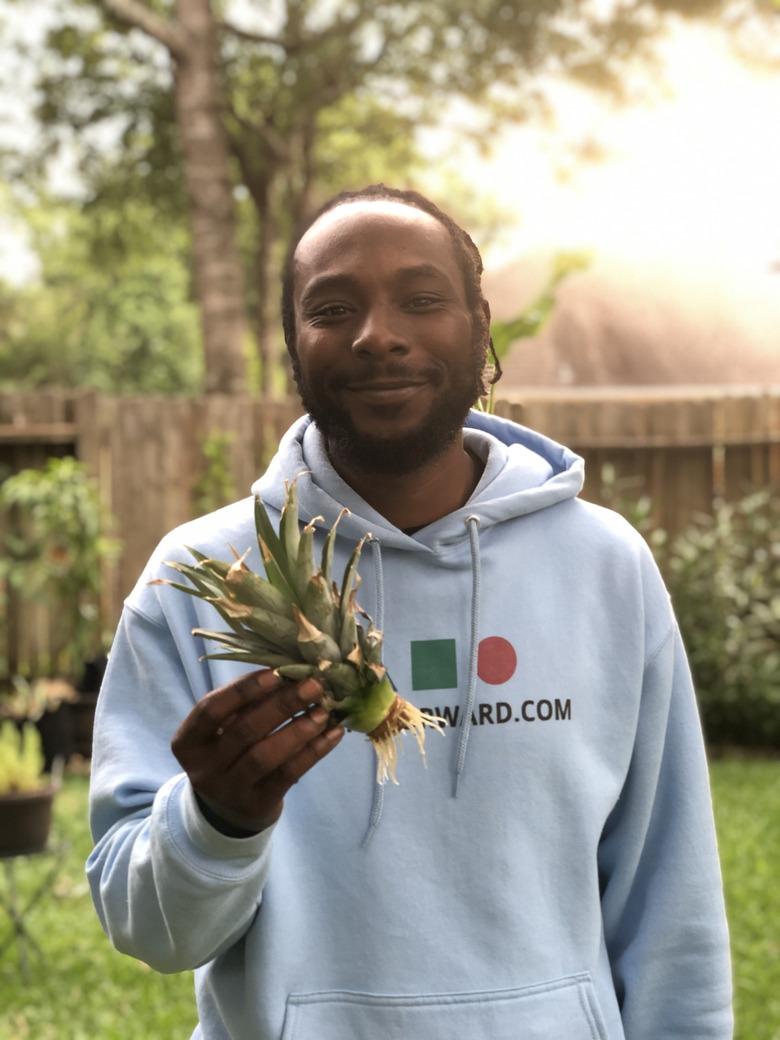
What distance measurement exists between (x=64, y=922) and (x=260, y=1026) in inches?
200

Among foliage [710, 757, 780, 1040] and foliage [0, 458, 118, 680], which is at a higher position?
foliage [0, 458, 118, 680]

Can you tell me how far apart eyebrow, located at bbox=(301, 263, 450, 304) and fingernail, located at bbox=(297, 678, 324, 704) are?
62cm

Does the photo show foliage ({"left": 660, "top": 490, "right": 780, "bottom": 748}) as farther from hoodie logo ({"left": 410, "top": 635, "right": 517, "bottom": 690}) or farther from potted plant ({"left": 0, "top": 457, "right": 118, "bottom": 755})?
hoodie logo ({"left": 410, "top": 635, "right": 517, "bottom": 690})

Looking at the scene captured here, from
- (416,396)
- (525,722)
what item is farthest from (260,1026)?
(416,396)

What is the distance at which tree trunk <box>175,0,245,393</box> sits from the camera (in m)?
14.0

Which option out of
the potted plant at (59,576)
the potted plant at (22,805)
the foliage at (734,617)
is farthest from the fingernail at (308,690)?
the foliage at (734,617)

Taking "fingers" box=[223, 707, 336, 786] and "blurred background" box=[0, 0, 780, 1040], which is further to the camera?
"blurred background" box=[0, 0, 780, 1040]

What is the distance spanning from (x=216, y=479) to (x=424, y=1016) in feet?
29.1

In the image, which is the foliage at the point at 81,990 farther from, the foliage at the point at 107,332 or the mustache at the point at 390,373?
the foliage at the point at 107,332

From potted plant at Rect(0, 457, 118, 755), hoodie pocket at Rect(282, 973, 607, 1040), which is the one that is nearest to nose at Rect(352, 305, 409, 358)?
hoodie pocket at Rect(282, 973, 607, 1040)

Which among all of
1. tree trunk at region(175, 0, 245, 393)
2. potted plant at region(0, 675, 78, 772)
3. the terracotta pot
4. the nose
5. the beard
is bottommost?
potted plant at region(0, 675, 78, 772)

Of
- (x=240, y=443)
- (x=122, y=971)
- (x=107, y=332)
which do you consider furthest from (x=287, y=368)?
(x=107, y=332)

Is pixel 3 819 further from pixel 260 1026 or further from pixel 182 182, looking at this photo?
pixel 182 182

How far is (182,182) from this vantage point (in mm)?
20438
